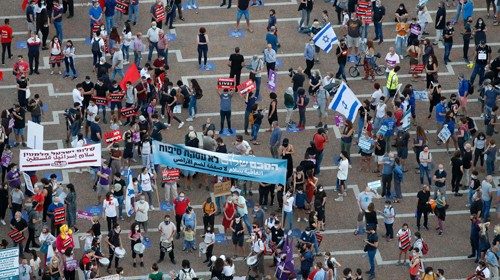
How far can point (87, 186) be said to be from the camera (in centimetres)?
5366

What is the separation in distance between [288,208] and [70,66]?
11.3 m

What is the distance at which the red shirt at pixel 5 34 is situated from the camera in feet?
192

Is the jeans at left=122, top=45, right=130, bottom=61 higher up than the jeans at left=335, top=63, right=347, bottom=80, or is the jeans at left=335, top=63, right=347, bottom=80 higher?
the jeans at left=122, top=45, right=130, bottom=61

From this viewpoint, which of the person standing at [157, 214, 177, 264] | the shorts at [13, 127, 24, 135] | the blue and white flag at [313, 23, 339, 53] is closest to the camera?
the person standing at [157, 214, 177, 264]

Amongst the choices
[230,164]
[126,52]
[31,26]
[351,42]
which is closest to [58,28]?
[31,26]

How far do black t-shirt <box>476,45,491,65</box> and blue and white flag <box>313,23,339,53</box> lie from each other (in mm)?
4958

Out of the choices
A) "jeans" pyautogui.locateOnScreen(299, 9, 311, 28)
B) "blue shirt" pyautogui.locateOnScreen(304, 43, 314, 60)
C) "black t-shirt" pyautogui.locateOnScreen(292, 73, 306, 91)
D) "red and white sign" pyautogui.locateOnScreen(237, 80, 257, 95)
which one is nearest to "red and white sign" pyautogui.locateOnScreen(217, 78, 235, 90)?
"red and white sign" pyautogui.locateOnScreen(237, 80, 257, 95)

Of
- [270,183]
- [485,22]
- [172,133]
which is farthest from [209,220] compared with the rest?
[485,22]

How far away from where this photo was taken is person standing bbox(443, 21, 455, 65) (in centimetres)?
5922

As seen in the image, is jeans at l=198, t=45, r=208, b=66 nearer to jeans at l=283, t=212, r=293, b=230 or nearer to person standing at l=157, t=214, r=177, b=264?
jeans at l=283, t=212, r=293, b=230

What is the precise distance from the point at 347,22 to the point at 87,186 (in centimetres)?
1205

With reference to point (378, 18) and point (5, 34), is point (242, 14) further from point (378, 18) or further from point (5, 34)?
point (5, 34)

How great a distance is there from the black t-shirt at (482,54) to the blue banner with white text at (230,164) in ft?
33.9

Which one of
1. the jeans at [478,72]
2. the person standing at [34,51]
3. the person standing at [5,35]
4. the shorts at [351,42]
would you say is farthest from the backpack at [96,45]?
the jeans at [478,72]
